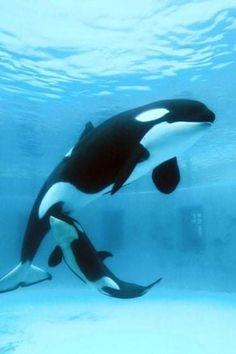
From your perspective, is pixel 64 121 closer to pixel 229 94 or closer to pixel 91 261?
pixel 229 94

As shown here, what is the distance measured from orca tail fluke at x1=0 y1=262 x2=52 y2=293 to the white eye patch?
1646 mm

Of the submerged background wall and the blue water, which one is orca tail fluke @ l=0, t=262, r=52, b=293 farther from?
the submerged background wall

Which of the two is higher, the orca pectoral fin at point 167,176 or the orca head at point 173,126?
the orca head at point 173,126

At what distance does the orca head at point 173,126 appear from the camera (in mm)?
2586

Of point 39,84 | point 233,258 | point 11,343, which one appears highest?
point 39,84

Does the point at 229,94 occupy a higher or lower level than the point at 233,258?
higher

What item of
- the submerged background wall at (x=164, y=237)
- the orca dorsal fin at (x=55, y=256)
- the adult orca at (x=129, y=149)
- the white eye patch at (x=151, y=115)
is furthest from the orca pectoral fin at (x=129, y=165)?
the submerged background wall at (x=164, y=237)

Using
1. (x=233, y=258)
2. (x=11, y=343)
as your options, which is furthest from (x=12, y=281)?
(x=233, y=258)

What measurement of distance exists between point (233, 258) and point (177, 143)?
89.3ft

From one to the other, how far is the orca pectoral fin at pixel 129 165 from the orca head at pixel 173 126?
0.16ft

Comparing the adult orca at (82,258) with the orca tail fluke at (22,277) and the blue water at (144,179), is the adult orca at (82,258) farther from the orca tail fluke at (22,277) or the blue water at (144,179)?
the blue water at (144,179)

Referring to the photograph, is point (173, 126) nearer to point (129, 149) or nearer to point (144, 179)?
point (129, 149)

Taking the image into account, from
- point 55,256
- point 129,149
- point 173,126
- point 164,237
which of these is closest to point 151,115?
point 173,126

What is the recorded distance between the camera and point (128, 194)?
36.5 m
